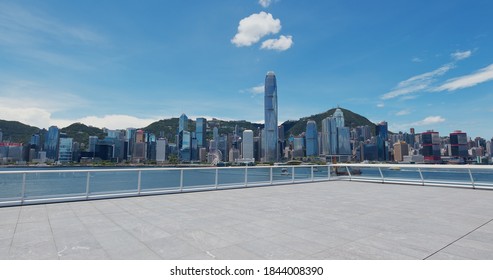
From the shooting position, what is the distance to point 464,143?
8725 cm

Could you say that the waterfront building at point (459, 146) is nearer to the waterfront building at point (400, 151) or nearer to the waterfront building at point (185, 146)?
the waterfront building at point (400, 151)

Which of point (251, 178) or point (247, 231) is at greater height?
point (251, 178)

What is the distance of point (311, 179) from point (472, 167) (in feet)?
22.8

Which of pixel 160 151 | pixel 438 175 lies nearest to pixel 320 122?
pixel 160 151

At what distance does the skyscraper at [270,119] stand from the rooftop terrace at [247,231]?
11665 centimetres

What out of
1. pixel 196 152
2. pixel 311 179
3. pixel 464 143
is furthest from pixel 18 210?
pixel 196 152

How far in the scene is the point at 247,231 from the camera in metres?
4.42

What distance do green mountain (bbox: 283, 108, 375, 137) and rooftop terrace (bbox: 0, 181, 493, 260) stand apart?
13555 cm

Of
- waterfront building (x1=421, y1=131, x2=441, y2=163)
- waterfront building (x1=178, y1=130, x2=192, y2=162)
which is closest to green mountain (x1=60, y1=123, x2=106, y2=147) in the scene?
waterfront building (x1=178, y1=130, x2=192, y2=162)

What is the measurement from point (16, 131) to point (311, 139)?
410 ft

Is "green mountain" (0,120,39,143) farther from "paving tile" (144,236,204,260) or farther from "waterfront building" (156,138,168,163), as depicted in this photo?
"paving tile" (144,236,204,260)

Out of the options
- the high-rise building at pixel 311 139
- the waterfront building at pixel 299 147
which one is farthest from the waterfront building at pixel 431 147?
the waterfront building at pixel 299 147

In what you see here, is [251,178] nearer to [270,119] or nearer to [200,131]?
[270,119]
